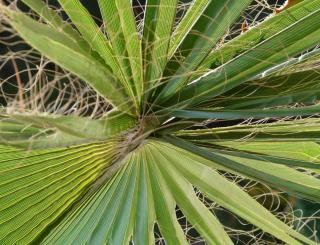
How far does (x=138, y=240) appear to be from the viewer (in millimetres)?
958

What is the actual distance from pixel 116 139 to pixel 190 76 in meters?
0.11

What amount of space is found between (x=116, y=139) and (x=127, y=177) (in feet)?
0.47

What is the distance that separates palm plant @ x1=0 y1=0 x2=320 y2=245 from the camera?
2.39ft

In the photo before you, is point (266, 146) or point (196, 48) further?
point (266, 146)

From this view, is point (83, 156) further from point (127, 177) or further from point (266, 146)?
point (266, 146)

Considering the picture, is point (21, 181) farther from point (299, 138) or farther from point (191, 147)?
point (299, 138)

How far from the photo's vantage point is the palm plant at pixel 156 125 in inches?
28.7

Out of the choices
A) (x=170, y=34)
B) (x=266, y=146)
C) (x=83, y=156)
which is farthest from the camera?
(x=266, y=146)

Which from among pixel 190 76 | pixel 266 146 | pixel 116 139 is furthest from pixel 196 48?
pixel 266 146

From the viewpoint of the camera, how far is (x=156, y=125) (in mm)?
817

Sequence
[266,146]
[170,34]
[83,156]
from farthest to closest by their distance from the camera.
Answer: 1. [266,146]
2. [83,156]
3. [170,34]

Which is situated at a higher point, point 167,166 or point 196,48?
point 196,48

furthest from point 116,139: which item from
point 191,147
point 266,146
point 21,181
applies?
point 266,146

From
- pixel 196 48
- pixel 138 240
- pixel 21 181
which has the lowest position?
pixel 138 240
